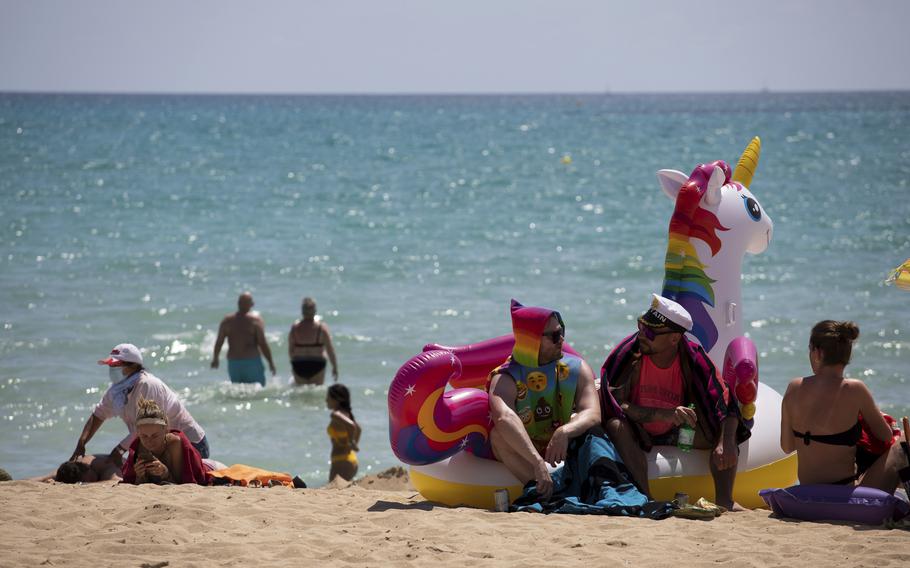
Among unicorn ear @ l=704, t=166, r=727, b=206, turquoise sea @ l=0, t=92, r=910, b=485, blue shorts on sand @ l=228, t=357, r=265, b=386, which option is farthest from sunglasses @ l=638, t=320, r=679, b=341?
blue shorts on sand @ l=228, t=357, r=265, b=386

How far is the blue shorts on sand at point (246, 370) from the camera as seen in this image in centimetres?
1133

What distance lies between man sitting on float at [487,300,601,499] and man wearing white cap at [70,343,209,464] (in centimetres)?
229

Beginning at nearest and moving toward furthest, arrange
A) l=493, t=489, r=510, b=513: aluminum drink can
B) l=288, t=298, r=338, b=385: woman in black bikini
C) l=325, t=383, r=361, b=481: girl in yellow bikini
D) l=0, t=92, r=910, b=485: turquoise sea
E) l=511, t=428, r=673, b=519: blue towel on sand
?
l=511, t=428, r=673, b=519: blue towel on sand < l=493, t=489, r=510, b=513: aluminum drink can < l=325, t=383, r=361, b=481: girl in yellow bikini < l=288, t=298, r=338, b=385: woman in black bikini < l=0, t=92, r=910, b=485: turquoise sea

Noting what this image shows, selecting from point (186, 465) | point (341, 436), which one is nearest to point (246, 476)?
point (186, 465)

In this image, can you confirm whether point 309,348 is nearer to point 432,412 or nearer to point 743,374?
point 432,412

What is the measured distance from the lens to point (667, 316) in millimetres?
6160

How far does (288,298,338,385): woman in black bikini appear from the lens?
438 inches

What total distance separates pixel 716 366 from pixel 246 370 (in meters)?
5.81

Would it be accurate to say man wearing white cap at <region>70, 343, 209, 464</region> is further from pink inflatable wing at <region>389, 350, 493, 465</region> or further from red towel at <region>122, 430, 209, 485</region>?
pink inflatable wing at <region>389, 350, 493, 465</region>

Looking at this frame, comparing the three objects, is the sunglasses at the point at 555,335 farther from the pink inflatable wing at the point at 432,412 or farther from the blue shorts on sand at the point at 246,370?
the blue shorts on sand at the point at 246,370

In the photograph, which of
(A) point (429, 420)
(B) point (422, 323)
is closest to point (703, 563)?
(A) point (429, 420)

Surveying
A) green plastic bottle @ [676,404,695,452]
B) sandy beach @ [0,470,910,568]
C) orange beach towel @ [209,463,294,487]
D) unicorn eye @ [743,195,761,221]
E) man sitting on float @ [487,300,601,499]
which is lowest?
sandy beach @ [0,470,910,568]

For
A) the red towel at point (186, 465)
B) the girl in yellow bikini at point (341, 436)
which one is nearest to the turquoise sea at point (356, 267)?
the girl in yellow bikini at point (341, 436)

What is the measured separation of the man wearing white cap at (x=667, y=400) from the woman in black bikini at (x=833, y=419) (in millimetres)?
417
